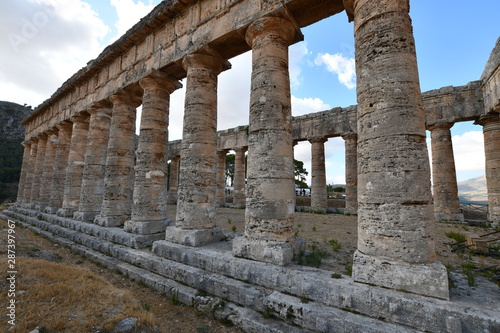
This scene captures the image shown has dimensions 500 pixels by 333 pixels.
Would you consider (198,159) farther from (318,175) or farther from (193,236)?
(318,175)

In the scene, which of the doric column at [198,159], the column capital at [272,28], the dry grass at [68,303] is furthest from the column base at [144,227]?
the column capital at [272,28]

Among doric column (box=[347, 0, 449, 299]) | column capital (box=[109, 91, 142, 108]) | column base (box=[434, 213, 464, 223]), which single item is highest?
column capital (box=[109, 91, 142, 108])

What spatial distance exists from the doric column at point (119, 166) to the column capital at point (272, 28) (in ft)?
22.8

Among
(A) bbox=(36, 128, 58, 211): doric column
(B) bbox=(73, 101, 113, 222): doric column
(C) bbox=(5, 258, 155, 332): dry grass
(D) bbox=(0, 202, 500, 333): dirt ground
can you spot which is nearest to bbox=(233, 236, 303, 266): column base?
(D) bbox=(0, 202, 500, 333): dirt ground

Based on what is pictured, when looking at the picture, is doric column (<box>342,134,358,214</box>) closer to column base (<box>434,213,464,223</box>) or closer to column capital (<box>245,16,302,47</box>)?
column base (<box>434,213,464,223</box>)

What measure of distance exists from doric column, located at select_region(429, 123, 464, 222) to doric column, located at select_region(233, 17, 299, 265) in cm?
1344

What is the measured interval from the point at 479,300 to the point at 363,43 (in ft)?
15.6


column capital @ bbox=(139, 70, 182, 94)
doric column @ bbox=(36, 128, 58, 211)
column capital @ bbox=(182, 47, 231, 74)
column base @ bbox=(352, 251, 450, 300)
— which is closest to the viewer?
column base @ bbox=(352, 251, 450, 300)

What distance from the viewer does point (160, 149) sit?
8.68 meters

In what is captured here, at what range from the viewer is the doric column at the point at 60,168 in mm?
14399

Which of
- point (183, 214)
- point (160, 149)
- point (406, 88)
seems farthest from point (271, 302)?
point (160, 149)

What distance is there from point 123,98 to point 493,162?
19.7m

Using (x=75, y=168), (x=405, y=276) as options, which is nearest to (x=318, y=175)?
(x=405, y=276)

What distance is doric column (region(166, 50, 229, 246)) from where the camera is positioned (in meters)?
6.72
